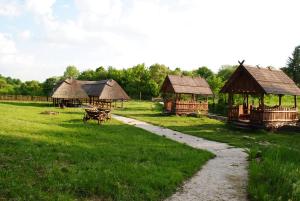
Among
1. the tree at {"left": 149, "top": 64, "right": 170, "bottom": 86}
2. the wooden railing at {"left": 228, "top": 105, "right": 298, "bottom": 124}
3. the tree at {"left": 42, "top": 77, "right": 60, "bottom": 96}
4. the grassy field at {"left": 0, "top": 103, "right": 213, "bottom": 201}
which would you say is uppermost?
the tree at {"left": 149, "top": 64, "right": 170, "bottom": 86}

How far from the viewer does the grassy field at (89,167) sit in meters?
8.23

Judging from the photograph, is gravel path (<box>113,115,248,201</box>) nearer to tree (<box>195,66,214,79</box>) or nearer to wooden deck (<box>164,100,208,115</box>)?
wooden deck (<box>164,100,208,115</box>)

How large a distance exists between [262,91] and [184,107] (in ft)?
46.0

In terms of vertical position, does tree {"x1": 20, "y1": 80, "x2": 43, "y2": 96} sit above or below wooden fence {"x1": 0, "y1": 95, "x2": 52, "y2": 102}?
above

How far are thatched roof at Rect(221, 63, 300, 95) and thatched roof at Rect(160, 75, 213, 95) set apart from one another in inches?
427

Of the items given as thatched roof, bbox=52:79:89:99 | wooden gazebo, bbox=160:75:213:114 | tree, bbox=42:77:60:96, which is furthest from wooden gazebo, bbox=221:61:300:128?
tree, bbox=42:77:60:96

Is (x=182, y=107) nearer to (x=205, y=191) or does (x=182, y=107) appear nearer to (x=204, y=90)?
(x=204, y=90)

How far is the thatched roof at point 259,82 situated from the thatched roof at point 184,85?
1085cm

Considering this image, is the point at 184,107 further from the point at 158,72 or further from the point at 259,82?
the point at 158,72

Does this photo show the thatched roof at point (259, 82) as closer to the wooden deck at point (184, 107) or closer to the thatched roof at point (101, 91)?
the wooden deck at point (184, 107)

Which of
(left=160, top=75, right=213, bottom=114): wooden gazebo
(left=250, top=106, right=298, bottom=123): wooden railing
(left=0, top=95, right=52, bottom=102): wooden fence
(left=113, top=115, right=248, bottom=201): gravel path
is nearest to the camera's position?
(left=113, top=115, right=248, bottom=201): gravel path

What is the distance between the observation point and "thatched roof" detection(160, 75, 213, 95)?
130 feet

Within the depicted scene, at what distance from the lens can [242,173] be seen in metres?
11.3

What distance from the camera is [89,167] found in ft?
33.7
